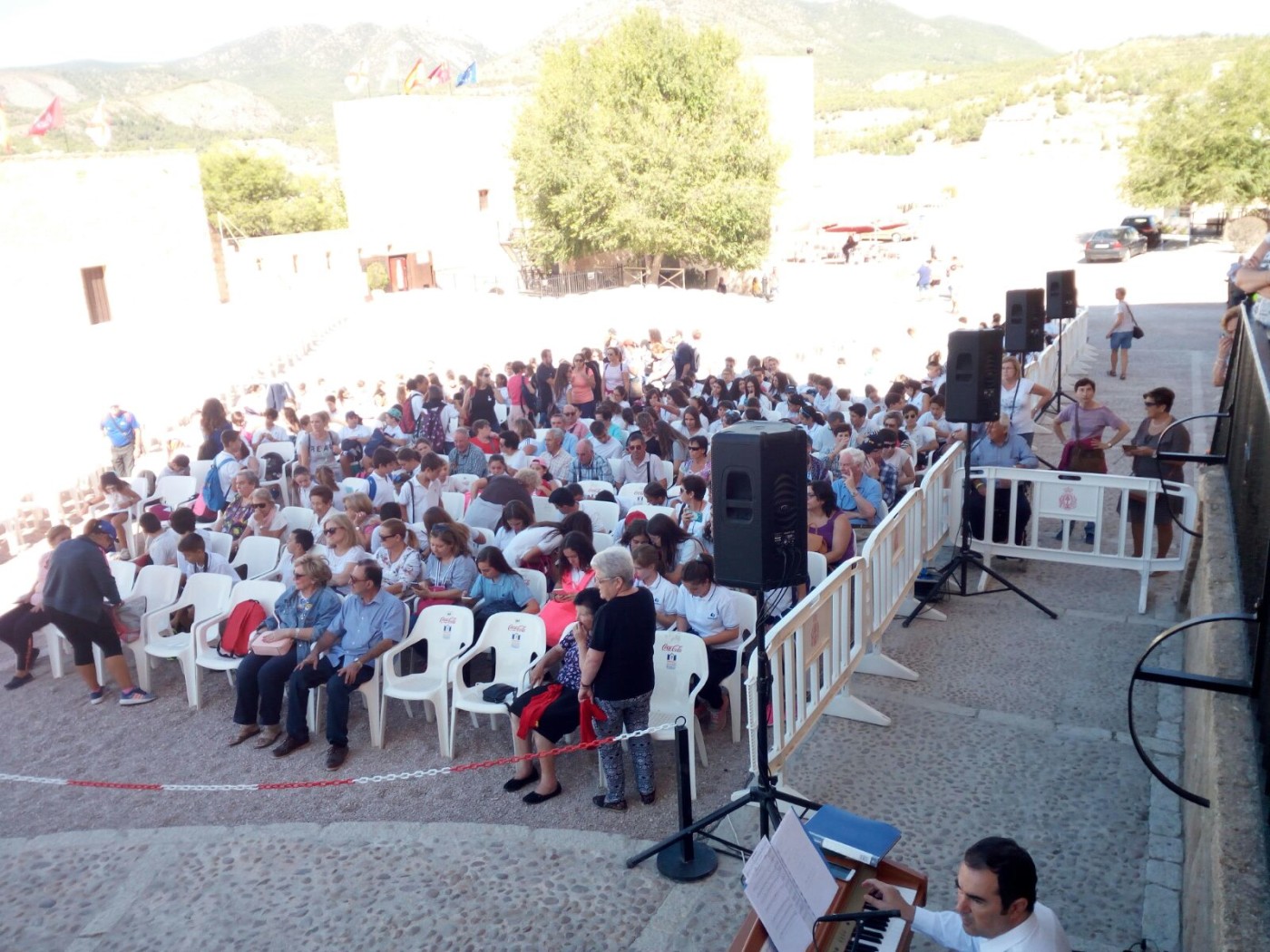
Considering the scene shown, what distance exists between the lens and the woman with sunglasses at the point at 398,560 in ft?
23.7

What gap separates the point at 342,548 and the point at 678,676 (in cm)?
298

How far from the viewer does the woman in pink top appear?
7766 millimetres

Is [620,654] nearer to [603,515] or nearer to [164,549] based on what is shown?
[603,515]

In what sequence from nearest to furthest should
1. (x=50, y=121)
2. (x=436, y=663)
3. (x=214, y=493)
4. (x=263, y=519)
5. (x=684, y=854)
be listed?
(x=684, y=854)
(x=436, y=663)
(x=263, y=519)
(x=214, y=493)
(x=50, y=121)

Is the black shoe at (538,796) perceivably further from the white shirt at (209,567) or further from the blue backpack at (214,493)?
the blue backpack at (214,493)

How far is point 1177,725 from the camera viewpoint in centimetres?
580

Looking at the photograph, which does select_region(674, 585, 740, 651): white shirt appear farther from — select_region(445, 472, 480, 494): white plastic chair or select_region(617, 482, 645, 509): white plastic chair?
select_region(445, 472, 480, 494): white plastic chair

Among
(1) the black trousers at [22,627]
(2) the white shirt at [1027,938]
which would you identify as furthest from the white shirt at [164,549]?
(2) the white shirt at [1027,938]

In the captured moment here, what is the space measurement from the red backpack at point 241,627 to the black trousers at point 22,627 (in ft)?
6.19

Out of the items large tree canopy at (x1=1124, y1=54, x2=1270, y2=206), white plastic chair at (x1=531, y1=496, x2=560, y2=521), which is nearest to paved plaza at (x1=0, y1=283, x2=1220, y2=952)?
white plastic chair at (x1=531, y1=496, x2=560, y2=521)

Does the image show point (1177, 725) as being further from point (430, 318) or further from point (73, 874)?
point (430, 318)

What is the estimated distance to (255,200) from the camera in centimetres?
7856

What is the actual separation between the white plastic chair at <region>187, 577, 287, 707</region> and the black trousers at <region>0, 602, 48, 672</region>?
5.21 feet

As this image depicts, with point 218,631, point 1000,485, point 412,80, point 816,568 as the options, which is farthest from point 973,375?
point 412,80
